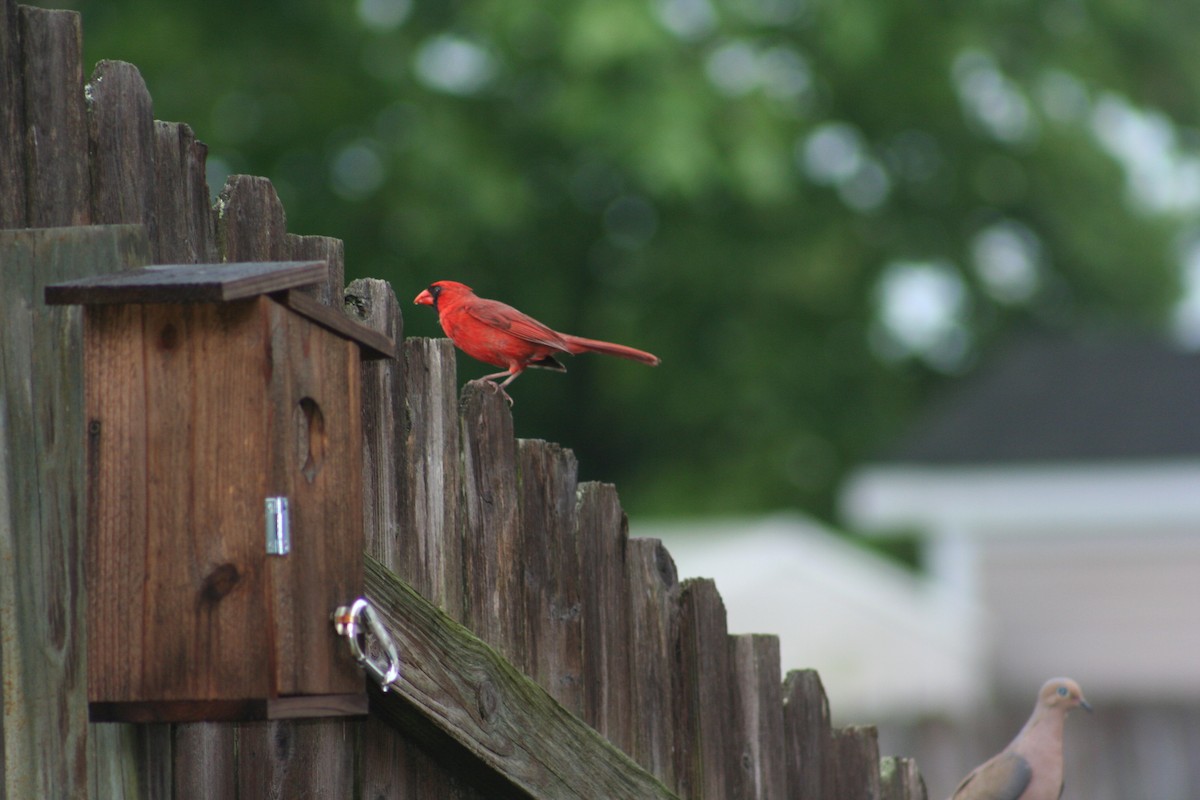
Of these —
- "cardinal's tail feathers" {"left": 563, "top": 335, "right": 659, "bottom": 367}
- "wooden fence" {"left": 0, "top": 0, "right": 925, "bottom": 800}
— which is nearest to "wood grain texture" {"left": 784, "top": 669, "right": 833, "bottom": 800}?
"wooden fence" {"left": 0, "top": 0, "right": 925, "bottom": 800}

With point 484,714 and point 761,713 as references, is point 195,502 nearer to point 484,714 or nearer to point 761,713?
point 484,714

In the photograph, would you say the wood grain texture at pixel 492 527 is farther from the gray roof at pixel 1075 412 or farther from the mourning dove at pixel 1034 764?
the gray roof at pixel 1075 412

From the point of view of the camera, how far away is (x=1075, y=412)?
13.9m

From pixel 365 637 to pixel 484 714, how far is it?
0.43 meters

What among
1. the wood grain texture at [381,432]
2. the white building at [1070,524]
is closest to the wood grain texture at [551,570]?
the wood grain texture at [381,432]

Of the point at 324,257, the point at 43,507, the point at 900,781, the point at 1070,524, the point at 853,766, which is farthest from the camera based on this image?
the point at 1070,524

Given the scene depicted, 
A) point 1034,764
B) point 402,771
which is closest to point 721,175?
point 1034,764

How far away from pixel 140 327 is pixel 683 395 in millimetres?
15767

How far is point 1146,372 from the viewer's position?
→ 47.5 feet

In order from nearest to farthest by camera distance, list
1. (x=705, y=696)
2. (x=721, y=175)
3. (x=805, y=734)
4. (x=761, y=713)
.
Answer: (x=705, y=696)
(x=761, y=713)
(x=805, y=734)
(x=721, y=175)

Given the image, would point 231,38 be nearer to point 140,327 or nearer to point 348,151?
point 348,151

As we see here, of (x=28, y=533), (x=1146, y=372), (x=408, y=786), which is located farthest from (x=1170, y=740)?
(x=28, y=533)

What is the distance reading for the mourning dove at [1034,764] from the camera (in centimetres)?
337

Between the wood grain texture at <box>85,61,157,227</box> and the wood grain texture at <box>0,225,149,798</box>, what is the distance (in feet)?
0.35
